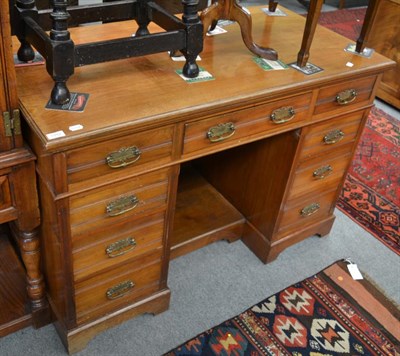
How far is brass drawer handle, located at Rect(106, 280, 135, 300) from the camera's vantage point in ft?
5.85

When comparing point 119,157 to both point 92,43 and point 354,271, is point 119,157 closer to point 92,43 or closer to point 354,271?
point 92,43

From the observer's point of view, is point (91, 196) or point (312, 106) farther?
point (312, 106)

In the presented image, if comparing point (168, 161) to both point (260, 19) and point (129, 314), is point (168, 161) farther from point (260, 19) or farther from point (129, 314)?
point (260, 19)

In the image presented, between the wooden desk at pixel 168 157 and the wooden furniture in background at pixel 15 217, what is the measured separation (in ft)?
0.14

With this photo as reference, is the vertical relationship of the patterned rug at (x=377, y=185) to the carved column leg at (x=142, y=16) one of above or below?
below

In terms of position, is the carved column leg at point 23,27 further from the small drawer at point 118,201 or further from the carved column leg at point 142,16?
the small drawer at point 118,201

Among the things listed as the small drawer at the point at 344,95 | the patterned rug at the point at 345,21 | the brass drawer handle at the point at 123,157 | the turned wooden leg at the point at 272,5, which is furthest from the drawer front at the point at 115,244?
the patterned rug at the point at 345,21

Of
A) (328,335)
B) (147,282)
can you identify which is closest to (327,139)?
(328,335)

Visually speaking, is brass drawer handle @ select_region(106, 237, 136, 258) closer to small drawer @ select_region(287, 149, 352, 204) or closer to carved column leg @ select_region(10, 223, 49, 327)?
carved column leg @ select_region(10, 223, 49, 327)

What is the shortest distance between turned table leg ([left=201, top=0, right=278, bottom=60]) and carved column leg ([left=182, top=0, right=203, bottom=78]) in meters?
0.19

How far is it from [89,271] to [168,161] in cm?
48

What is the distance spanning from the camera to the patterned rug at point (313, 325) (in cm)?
192

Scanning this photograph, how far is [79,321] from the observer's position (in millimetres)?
1771

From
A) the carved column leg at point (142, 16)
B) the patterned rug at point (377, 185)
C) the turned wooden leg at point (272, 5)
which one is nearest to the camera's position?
the carved column leg at point (142, 16)
